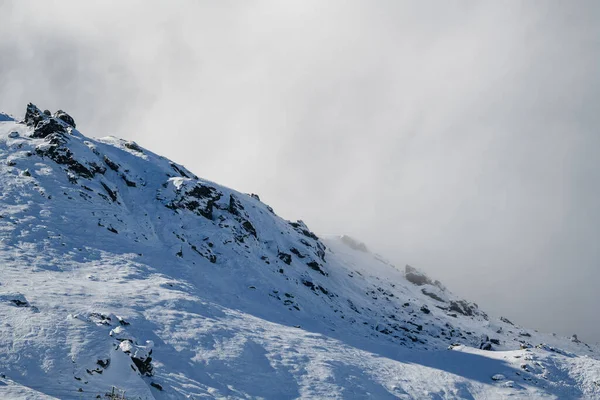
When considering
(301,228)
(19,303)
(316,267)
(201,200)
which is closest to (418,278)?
(301,228)

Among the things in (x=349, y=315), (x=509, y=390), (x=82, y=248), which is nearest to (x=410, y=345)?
(x=349, y=315)

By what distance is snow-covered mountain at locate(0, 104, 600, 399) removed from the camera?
20328 mm

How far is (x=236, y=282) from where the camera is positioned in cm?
4528

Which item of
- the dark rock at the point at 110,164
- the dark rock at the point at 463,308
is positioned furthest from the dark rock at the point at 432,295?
the dark rock at the point at 110,164

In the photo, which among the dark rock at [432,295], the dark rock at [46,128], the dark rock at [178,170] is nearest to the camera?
the dark rock at [46,128]

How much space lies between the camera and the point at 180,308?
103 feet

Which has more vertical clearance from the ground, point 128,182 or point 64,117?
point 64,117

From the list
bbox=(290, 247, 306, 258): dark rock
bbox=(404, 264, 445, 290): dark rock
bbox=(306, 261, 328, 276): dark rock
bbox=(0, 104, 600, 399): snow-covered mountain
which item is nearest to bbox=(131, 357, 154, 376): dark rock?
bbox=(0, 104, 600, 399): snow-covered mountain

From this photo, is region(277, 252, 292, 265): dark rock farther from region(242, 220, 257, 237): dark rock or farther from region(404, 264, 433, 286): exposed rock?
region(404, 264, 433, 286): exposed rock

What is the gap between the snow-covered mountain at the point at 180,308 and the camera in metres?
20.3

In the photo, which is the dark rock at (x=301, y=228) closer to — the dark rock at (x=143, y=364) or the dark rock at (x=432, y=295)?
the dark rock at (x=432, y=295)

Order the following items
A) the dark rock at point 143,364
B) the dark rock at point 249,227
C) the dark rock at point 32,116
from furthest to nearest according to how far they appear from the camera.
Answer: the dark rock at point 249,227
the dark rock at point 32,116
the dark rock at point 143,364

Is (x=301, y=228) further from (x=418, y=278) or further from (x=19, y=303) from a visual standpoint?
(x=19, y=303)

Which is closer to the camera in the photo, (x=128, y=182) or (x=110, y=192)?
(x=110, y=192)
